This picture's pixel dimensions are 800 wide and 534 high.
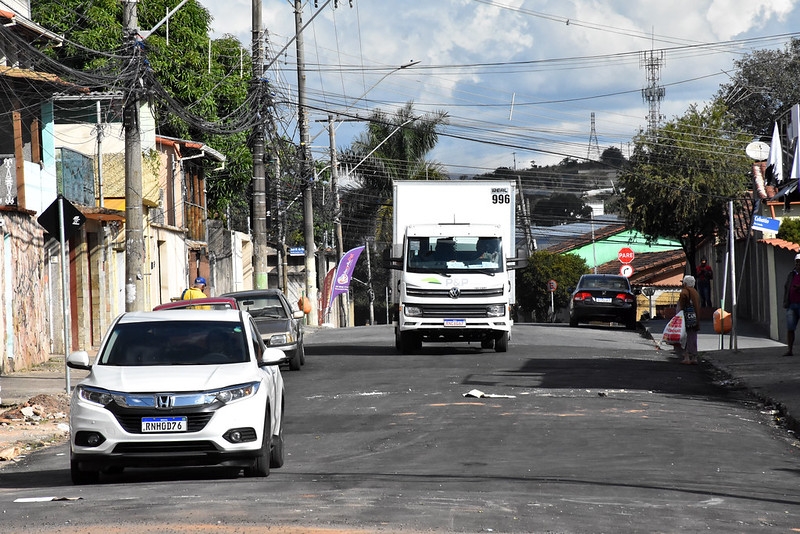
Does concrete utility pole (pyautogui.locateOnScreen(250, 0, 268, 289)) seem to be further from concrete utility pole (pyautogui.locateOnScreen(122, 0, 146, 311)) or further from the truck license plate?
Answer: the truck license plate

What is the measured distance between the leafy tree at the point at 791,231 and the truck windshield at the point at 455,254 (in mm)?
8913

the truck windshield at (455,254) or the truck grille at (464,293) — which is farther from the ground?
the truck windshield at (455,254)

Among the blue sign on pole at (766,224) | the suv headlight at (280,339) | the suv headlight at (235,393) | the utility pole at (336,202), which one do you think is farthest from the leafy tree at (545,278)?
the suv headlight at (235,393)

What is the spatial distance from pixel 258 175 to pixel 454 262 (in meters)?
10.4

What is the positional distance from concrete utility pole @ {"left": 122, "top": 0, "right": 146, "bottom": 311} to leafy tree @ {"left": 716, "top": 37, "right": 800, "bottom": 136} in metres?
48.9

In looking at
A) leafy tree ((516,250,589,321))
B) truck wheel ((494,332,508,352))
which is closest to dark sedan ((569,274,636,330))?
truck wheel ((494,332,508,352))

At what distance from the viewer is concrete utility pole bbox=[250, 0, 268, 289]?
33.2 metres

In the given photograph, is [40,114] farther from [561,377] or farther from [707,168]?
[707,168]

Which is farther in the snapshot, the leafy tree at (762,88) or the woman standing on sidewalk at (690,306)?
the leafy tree at (762,88)

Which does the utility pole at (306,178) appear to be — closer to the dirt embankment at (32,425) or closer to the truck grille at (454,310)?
the truck grille at (454,310)

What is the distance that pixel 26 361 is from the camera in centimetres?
2447

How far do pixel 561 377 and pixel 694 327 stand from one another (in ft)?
11.9

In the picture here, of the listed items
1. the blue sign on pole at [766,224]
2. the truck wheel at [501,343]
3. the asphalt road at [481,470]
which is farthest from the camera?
the truck wheel at [501,343]

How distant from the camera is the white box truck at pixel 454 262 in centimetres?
2461
